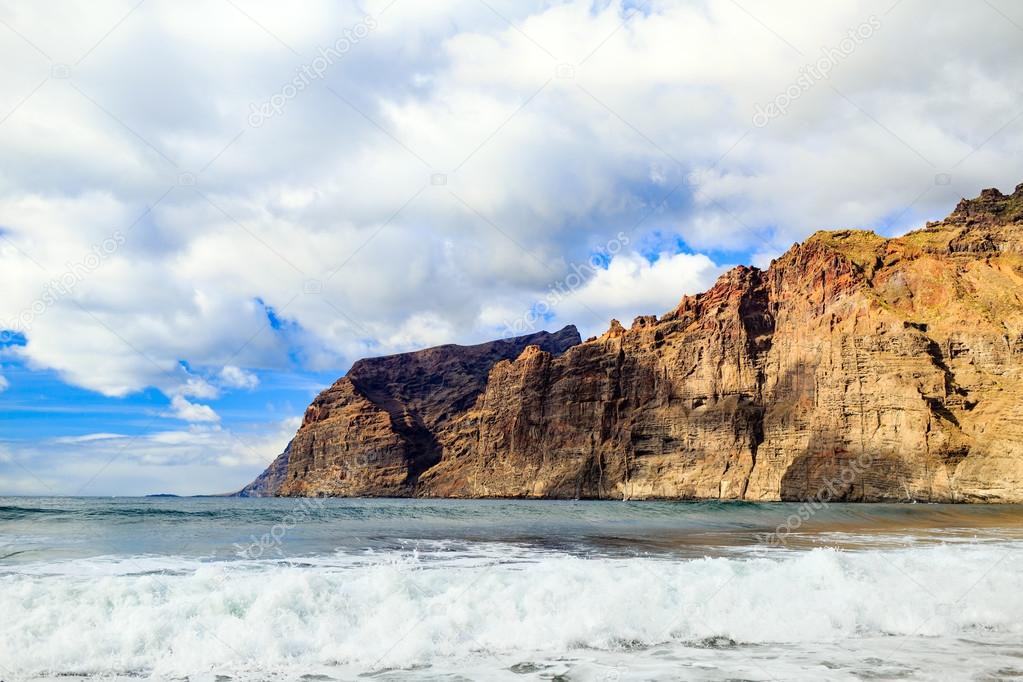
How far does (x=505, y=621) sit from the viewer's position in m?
12.3

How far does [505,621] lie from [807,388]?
120 meters

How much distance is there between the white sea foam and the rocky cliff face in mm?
91051

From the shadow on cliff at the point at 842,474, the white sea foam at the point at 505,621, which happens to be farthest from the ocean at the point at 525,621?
the shadow on cliff at the point at 842,474

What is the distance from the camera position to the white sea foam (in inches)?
416

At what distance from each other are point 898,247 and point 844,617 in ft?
423

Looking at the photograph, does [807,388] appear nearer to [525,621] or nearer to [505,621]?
[525,621]

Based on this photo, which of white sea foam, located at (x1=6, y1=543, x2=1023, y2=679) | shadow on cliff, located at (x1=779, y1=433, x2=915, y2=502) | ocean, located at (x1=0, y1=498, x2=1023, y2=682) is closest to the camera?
ocean, located at (x1=0, y1=498, x2=1023, y2=682)

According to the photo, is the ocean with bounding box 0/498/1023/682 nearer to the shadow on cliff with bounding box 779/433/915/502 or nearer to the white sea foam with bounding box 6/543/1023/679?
the white sea foam with bounding box 6/543/1023/679

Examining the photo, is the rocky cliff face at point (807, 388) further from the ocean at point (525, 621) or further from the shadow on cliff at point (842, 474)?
the ocean at point (525, 621)

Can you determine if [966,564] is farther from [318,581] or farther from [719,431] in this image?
[719,431]

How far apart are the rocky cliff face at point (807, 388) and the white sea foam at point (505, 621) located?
9105 centimetres

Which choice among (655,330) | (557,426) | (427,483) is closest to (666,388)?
(655,330)

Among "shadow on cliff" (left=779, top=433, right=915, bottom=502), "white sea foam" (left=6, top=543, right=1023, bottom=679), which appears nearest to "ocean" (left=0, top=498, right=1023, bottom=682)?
"white sea foam" (left=6, top=543, right=1023, bottom=679)

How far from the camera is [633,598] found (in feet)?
44.0
